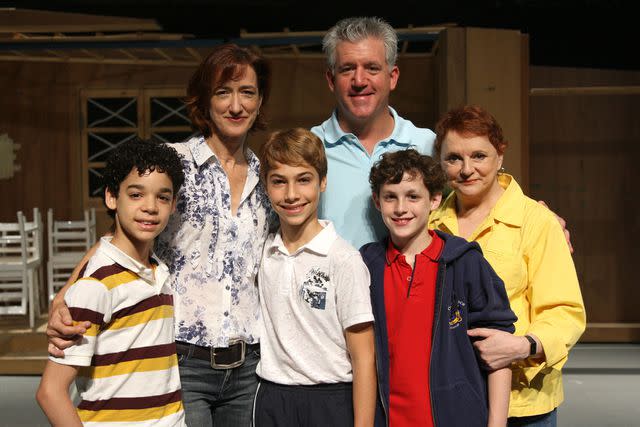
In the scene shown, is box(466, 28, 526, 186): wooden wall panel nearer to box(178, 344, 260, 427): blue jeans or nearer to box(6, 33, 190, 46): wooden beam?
box(6, 33, 190, 46): wooden beam

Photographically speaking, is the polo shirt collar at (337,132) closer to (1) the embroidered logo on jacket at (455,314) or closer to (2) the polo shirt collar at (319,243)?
(2) the polo shirt collar at (319,243)

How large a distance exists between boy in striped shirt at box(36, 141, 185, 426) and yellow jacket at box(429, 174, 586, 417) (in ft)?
2.74

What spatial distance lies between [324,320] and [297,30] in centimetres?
509

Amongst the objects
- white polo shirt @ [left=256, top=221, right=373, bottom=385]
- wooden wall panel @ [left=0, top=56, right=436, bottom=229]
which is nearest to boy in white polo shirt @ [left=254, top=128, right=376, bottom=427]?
white polo shirt @ [left=256, top=221, right=373, bottom=385]

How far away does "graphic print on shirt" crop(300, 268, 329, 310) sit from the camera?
1.77 metres

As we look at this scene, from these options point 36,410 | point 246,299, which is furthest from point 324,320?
point 36,410

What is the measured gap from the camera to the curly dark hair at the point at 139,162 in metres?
1.76

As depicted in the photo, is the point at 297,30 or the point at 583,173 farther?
the point at 583,173

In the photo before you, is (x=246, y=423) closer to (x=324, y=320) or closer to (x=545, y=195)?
(x=324, y=320)

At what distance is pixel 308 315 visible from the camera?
1782 mm

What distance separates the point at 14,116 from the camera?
7.96m

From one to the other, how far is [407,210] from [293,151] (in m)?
0.32

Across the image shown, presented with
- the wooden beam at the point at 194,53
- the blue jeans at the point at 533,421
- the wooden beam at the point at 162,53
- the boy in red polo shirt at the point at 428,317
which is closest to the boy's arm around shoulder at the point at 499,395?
the boy in red polo shirt at the point at 428,317

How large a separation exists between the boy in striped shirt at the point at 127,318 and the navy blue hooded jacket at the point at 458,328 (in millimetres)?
A: 515
